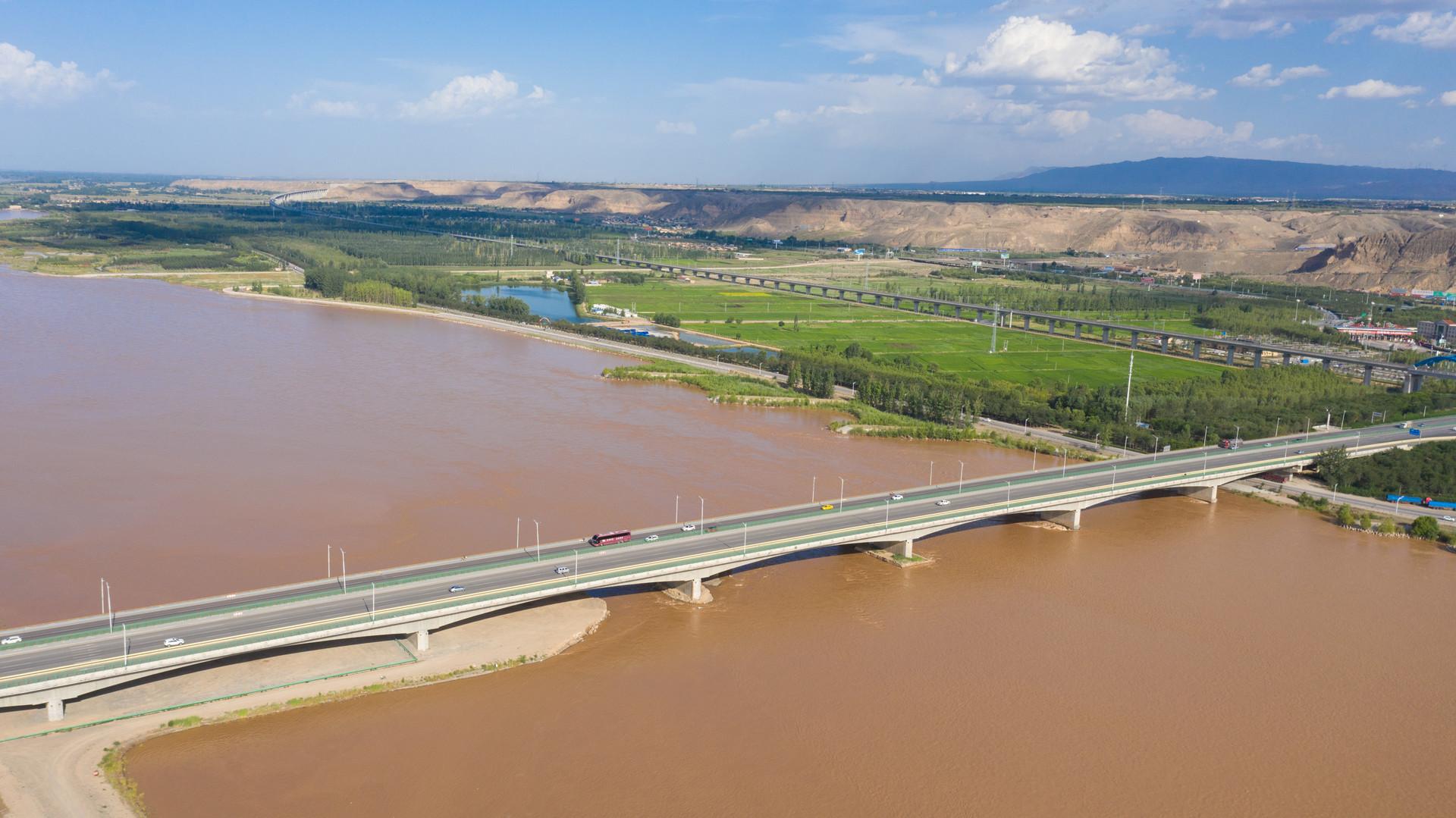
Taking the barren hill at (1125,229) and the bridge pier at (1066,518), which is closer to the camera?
the bridge pier at (1066,518)

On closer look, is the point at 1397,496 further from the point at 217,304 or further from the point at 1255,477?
the point at 217,304

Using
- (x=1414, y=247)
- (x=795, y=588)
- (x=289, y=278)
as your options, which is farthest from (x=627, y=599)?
(x=1414, y=247)

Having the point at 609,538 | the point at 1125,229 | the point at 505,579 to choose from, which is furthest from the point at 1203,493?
the point at 1125,229

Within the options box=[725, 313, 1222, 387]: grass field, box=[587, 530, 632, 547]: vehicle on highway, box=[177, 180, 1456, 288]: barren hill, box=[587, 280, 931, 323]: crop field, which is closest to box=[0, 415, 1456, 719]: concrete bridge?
box=[587, 530, 632, 547]: vehicle on highway

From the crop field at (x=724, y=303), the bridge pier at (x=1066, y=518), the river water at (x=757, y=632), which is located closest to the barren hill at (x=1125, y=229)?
the crop field at (x=724, y=303)

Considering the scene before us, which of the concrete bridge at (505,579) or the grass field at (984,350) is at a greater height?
the grass field at (984,350)

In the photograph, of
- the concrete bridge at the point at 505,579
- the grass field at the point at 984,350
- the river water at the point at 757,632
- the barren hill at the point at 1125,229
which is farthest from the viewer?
the barren hill at the point at 1125,229

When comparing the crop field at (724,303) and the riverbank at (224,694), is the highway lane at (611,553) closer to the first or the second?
the riverbank at (224,694)

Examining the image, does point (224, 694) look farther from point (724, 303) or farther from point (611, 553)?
point (724, 303)
